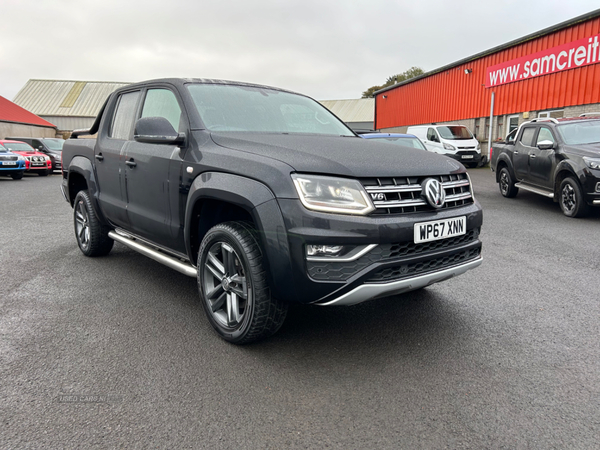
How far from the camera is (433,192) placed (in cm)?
293

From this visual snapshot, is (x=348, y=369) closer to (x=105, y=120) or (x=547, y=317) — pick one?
(x=547, y=317)

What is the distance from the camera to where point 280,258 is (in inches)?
105

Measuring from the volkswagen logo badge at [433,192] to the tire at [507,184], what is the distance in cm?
866

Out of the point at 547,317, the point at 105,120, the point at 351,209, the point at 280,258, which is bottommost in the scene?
the point at 547,317

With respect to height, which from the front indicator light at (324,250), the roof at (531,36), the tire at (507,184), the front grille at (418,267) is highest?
the roof at (531,36)

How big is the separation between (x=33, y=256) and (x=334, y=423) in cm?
471

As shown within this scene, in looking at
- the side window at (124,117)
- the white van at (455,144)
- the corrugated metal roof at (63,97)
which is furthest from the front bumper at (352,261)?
the corrugated metal roof at (63,97)

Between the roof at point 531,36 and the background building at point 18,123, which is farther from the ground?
the roof at point 531,36

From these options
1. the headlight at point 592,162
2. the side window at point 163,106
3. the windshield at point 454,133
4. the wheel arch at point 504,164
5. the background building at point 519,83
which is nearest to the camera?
the side window at point 163,106

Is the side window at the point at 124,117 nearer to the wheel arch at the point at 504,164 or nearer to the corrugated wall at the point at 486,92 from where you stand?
the wheel arch at the point at 504,164

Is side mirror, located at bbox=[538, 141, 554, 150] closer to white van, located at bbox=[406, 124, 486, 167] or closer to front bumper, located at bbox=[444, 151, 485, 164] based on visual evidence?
white van, located at bbox=[406, 124, 486, 167]

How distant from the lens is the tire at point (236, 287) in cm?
283

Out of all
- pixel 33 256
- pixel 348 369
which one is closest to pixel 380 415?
pixel 348 369

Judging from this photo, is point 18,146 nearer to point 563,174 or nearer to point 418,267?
point 563,174
